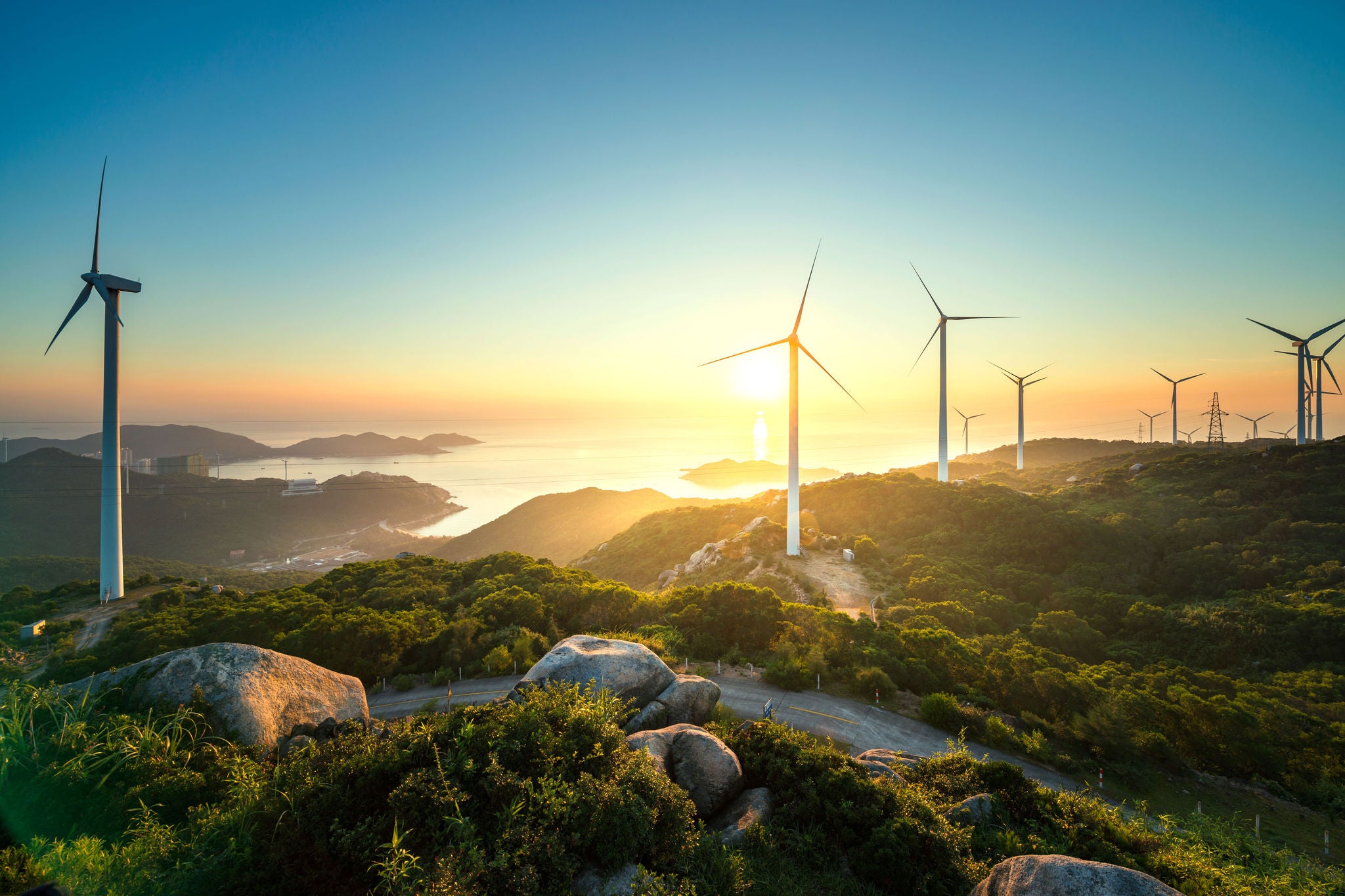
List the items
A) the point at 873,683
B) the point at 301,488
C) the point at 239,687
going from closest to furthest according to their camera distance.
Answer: the point at 239,687
the point at 873,683
the point at 301,488

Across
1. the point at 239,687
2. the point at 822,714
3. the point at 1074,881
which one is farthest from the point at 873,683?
the point at 239,687

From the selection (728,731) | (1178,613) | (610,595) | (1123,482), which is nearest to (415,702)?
(610,595)

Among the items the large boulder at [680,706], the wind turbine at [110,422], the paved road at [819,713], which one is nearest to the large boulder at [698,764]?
the large boulder at [680,706]

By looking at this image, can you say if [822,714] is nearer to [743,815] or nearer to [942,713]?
[942,713]

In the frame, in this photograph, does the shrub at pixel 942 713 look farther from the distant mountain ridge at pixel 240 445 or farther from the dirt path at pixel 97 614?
the distant mountain ridge at pixel 240 445

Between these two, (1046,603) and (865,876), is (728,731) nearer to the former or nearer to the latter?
(865,876)

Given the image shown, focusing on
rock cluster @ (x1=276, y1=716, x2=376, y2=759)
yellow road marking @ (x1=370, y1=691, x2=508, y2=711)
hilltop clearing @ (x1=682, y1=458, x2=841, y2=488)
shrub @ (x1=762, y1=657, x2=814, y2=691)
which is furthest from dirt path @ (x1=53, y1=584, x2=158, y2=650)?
hilltop clearing @ (x1=682, y1=458, x2=841, y2=488)
